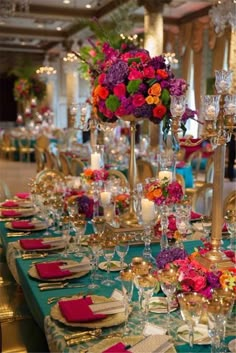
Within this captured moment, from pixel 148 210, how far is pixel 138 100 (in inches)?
23.5

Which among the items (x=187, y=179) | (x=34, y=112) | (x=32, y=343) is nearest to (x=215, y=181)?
(x=32, y=343)

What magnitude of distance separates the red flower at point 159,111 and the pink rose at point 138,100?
0.27 ft

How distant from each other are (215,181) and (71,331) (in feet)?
2.88

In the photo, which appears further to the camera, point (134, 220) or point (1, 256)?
point (1, 256)

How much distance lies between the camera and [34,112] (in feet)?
48.9

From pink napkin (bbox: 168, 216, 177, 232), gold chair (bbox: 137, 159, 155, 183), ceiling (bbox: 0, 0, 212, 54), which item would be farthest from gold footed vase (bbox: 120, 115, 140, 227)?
ceiling (bbox: 0, 0, 212, 54)

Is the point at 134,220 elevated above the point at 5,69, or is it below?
below

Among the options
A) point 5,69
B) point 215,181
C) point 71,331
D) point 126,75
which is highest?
point 5,69

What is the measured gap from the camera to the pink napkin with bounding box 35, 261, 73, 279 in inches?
79.2

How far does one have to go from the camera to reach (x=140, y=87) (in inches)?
99.0

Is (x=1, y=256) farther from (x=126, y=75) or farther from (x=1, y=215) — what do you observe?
(x=126, y=75)

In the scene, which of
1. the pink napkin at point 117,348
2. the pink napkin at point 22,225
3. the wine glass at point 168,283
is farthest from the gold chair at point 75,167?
the pink napkin at point 117,348

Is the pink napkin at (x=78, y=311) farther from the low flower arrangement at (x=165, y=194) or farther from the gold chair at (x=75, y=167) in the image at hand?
the gold chair at (x=75, y=167)

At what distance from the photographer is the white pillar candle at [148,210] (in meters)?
2.34
